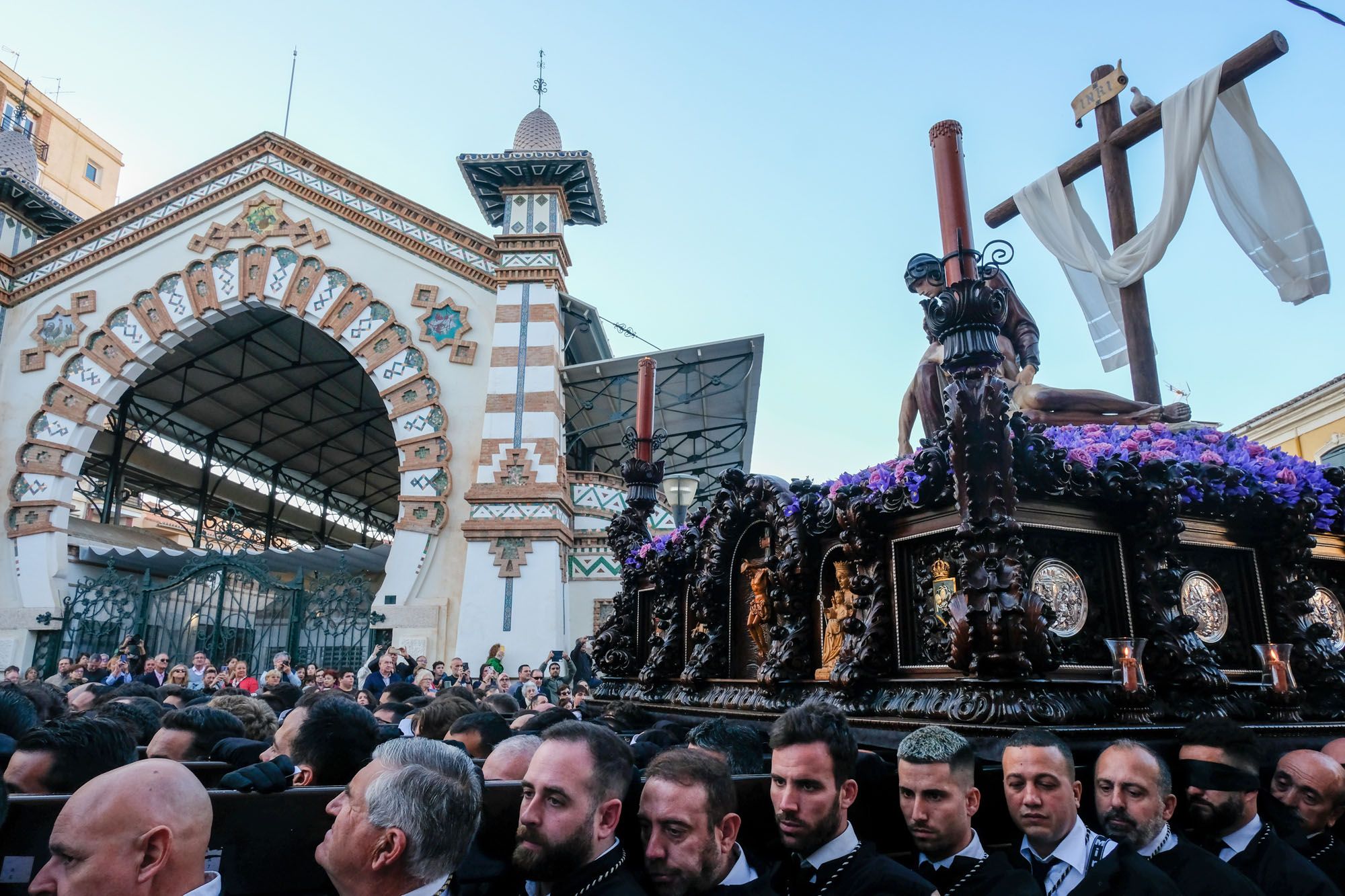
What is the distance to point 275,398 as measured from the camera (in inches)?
874

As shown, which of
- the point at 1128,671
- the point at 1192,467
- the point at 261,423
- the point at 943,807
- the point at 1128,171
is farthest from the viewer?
the point at 261,423

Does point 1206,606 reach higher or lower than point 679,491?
lower

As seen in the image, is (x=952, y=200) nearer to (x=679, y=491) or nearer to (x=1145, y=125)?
(x=1145, y=125)

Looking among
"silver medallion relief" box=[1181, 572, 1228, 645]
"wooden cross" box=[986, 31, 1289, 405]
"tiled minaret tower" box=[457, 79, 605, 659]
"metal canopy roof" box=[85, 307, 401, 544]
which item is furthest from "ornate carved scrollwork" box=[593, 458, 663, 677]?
"metal canopy roof" box=[85, 307, 401, 544]

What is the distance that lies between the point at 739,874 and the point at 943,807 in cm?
71

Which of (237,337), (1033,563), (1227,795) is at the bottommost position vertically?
(1227,795)

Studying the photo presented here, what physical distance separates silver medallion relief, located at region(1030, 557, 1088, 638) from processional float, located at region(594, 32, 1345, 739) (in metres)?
0.01

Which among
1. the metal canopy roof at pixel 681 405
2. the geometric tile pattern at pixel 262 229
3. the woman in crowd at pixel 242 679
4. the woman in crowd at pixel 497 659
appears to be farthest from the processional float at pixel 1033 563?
the geometric tile pattern at pixel 262 229

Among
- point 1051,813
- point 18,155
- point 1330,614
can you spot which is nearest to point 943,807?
point 1051,813

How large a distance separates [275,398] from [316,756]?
21439 mm

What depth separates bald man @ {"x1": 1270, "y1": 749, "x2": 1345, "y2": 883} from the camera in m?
3.21

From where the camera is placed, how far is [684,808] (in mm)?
2465

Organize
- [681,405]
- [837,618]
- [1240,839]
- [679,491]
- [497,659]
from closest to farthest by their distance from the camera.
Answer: [1240,839]
[837,618]
[679,491]
[497,659]
[681,405]

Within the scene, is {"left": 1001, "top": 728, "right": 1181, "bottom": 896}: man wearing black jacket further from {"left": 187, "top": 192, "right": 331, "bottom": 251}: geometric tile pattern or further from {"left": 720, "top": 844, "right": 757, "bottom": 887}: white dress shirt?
{"left": 187, "top": 192, "right": 331, "bottom": 251}: geometric tile pattern
